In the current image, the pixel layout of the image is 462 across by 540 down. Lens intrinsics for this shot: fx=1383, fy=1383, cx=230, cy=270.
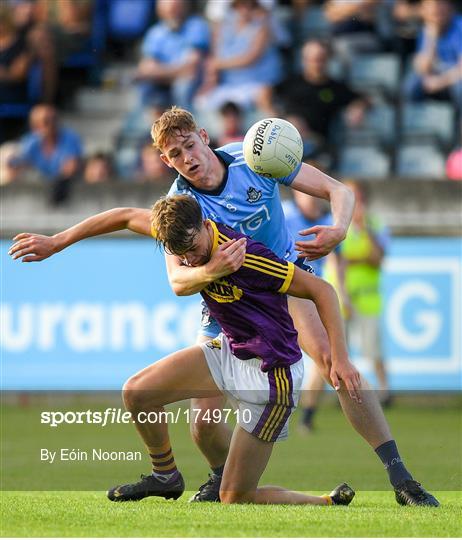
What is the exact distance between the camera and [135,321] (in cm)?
1421

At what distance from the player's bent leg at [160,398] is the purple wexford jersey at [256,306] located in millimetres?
292

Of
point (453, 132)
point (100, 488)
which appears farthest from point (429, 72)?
point (100, 488)

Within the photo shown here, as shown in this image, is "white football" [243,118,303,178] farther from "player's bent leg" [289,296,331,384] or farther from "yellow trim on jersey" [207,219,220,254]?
"player's bent leg" [289,296,331,384]

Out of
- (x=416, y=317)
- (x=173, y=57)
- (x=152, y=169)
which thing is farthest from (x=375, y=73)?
(x=416, y=317)

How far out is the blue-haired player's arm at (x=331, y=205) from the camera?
6.76 m

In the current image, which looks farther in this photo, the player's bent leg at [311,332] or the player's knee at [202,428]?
the player's knee at [202,428]

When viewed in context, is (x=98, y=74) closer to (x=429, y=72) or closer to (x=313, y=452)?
(x=429, y=72)

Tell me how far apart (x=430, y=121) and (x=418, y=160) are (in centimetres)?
61

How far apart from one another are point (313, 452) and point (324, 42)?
20.9 ft

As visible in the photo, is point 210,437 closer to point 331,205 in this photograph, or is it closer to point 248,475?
point 248,475

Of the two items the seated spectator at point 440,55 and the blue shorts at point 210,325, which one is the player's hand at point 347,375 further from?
the seated spectator at point 440,55

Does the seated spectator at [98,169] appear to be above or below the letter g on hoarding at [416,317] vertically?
above

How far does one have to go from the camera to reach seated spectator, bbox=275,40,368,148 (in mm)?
15477

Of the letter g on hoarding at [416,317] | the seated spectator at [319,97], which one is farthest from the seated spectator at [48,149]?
the letter g on hoarding at [416,317]
